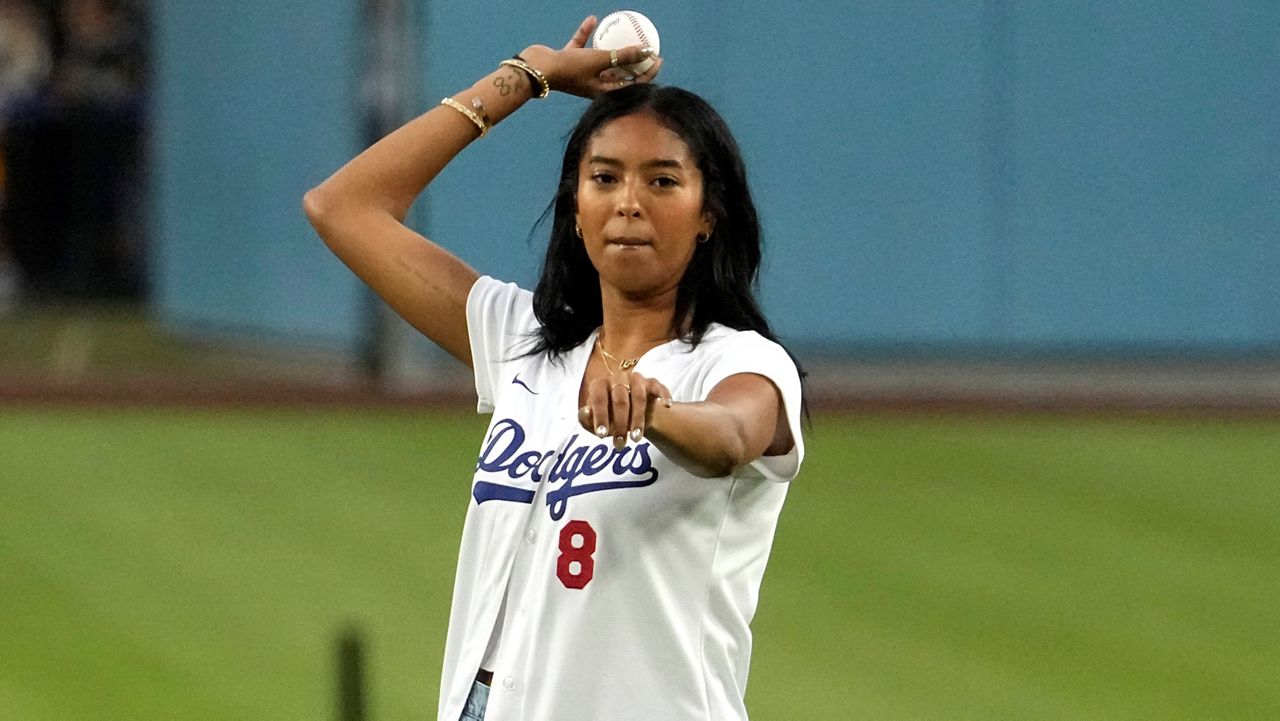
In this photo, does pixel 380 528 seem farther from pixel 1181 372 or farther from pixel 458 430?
pixel 1181 372

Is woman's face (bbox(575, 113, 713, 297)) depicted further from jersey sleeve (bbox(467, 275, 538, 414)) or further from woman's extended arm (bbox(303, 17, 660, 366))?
woman's extended arm (bbox(303, 17, 660, 366))

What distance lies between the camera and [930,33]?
13742 millimetres

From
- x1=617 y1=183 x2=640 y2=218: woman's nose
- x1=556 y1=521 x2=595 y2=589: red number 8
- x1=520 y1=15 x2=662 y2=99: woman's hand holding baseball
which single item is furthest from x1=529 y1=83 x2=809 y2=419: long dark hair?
x1=556 y1=521 x2=595 y2=589: red number 8

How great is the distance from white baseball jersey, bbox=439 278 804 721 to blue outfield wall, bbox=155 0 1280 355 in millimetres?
10120

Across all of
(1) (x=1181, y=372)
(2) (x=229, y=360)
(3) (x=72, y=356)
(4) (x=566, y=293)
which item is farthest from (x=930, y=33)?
(4) (x=566, y=293)

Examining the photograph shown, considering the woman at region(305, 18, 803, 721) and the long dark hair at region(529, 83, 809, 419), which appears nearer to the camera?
the woman at region(305, 18, 803, 721)

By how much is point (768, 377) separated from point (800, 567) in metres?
5.52

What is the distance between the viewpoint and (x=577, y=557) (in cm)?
326

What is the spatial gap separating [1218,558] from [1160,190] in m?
5.46

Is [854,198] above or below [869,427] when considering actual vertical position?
above

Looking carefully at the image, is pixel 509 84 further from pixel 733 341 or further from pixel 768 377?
pixel 768 377

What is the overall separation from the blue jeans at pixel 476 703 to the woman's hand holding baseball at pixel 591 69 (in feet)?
3.69

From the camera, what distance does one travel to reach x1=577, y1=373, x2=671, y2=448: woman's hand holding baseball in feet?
9.20

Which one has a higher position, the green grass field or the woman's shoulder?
the woman's shoulder
